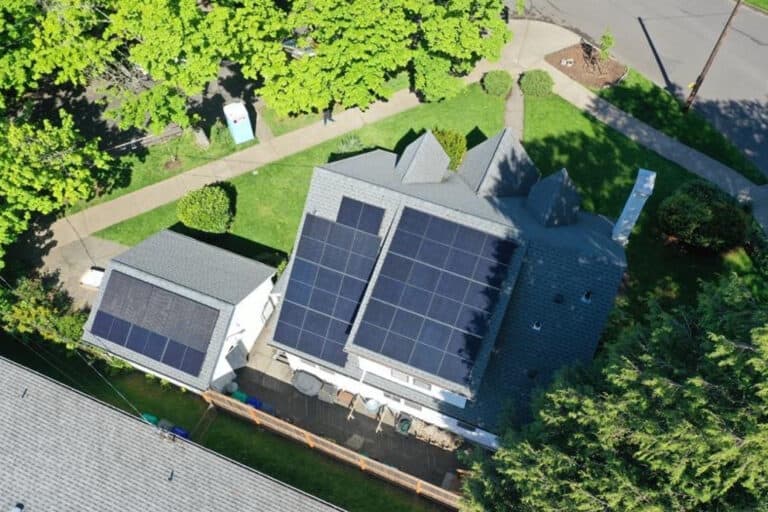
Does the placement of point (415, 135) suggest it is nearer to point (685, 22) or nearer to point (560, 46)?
point (560, 46)

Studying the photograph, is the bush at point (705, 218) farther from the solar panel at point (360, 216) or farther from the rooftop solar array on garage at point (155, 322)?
the rooftop solar array on garage at point (155, 322)

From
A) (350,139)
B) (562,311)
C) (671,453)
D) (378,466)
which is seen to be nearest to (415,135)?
(350,139)

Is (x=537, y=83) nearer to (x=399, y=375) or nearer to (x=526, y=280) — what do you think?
(x=526, y=280)

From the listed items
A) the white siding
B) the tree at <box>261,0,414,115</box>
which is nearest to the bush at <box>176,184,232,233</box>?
the tree at <box>261,0,414,115</box>

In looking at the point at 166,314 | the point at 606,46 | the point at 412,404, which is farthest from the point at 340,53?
the point at 606,46

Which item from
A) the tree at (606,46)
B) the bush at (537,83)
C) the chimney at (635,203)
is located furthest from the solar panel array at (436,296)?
the tree at (606,46)

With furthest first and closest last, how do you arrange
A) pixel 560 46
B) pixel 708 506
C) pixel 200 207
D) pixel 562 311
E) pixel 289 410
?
pixel 560 46 → pixel 200 207 → pixel 289 410 → pixel 562 311 → pixel 708 506
